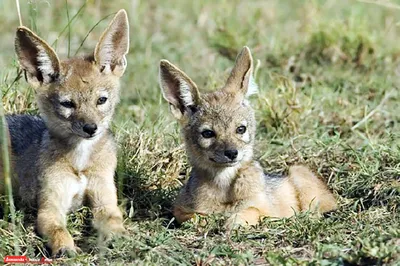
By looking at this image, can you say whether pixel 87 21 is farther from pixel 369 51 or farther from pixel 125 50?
pixel 125 50

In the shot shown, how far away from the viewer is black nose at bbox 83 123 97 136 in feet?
20.5

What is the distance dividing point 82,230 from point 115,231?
0.41m

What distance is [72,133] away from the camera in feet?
21.1

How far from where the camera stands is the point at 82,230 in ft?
21.5

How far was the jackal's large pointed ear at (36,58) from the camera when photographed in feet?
21.0

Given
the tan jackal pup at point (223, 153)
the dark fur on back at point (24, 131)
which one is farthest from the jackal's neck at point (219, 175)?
the dark fur on back at point (24, 131)

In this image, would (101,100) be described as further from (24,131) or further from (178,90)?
(24,131)

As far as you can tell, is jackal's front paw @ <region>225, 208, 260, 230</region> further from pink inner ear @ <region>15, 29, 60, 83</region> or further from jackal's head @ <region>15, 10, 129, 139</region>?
pink inner ear @ <region>15, 29, 60, 83</region>

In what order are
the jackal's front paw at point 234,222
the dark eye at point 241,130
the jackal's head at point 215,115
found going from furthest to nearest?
1. the dark eye at point 241,130
2. the jackal's head at point 215,115
3. the jackal's front paw at point 234,222

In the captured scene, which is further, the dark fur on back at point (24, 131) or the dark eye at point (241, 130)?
the dark fur on back at point (24, 131)

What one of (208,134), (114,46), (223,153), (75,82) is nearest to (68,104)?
(75,82)

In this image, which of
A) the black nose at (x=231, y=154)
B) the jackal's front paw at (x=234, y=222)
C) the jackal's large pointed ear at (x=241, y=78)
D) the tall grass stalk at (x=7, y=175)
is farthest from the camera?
the jackal's large pointed ear at (x=241, y=78)

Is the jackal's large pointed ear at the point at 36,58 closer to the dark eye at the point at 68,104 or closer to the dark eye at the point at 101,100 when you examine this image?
the dark eye at the point at 68,104

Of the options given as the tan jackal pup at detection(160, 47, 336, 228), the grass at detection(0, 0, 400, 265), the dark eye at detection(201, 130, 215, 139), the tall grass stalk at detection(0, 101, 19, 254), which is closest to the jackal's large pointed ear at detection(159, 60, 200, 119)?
the tan jackal pup at detection(160, 47, 336, 228)
